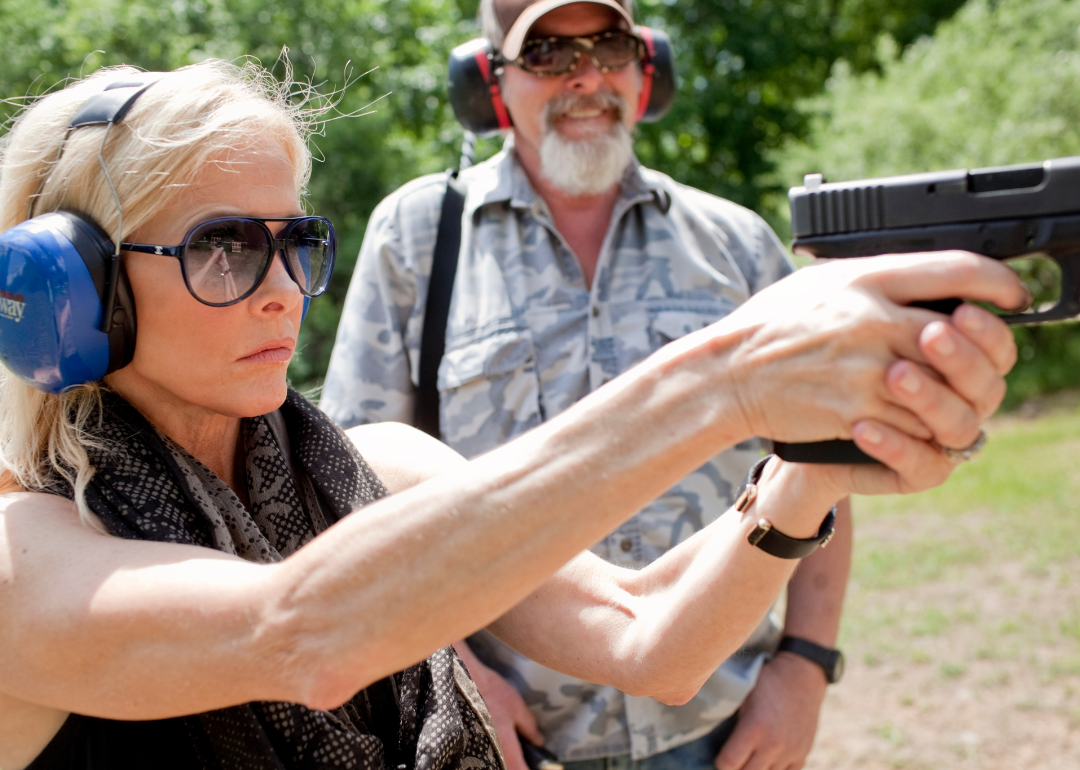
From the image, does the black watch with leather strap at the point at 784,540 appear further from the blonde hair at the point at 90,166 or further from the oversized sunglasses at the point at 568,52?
the oversized sunglasses at the point at 568,52

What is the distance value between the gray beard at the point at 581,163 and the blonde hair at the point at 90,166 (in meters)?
1.23

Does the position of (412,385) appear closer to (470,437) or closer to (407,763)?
(470,437)

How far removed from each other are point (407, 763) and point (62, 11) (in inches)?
578

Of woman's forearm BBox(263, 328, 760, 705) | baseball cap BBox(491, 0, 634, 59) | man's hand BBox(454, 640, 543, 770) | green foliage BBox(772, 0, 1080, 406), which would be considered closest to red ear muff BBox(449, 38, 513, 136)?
baseball cap BBox(491, 0, 634, 59)

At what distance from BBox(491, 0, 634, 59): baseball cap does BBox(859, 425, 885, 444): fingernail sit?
1.95 metres

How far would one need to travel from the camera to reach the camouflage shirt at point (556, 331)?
8.14ft

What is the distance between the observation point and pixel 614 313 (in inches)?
107

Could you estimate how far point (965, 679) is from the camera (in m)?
5.26

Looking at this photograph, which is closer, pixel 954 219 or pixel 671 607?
pixel 954 219

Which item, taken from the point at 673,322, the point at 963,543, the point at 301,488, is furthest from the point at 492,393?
the point at 963,543

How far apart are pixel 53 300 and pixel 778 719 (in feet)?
6.99

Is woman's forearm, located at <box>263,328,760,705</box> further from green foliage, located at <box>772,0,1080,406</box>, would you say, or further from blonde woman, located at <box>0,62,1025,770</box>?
green foliage, located at <box>772,0,1080,406</box>

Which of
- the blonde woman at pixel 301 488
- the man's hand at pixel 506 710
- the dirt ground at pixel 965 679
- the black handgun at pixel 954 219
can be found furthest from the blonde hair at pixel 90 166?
the dirt ground at pixel 965 679

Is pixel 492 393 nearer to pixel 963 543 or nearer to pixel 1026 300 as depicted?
pixel 1026 300
